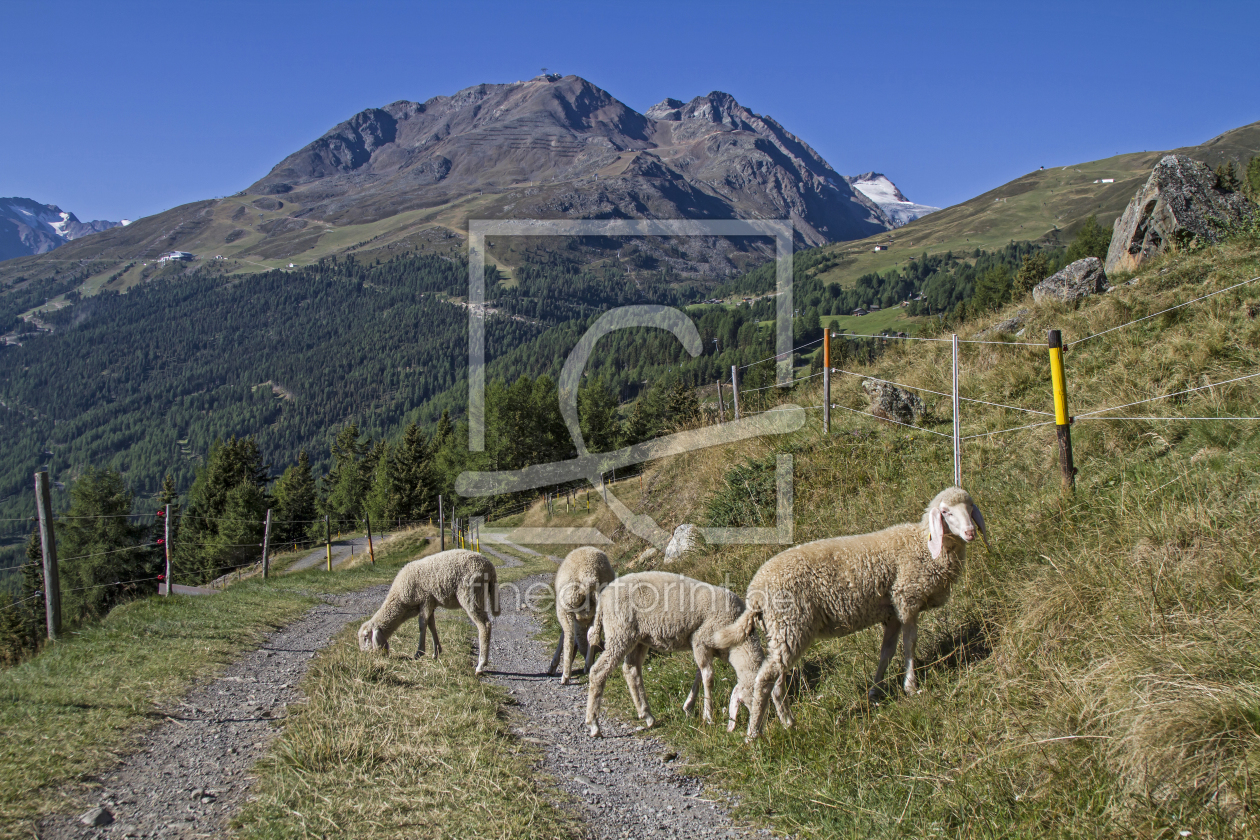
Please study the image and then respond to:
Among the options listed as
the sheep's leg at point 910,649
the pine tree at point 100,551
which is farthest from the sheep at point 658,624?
the pine tree at point 100,551

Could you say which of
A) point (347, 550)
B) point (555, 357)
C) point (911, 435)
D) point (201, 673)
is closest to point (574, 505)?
point (347, 550)

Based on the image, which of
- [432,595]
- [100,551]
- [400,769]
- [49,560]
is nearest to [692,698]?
[400,769]

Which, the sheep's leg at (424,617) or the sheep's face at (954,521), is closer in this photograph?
the sheep's face at (954,521)

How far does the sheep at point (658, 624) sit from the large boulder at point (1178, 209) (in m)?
17.9

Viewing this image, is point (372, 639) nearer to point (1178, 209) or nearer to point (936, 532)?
point (936, 532)

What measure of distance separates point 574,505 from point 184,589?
796 inches

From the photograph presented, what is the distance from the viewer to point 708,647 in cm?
655

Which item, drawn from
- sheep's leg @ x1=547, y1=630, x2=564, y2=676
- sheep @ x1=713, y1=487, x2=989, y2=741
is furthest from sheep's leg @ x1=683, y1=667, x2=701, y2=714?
sheep's leg @ x1=547, y1=630, x2=564, y2=676

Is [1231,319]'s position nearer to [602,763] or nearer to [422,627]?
[602,763]

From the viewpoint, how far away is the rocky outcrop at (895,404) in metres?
14.2

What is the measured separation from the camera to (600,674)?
6742 mm

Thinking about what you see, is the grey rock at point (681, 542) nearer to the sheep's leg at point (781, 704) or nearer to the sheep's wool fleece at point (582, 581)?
the sheep's wool fleece at point (582, 581)

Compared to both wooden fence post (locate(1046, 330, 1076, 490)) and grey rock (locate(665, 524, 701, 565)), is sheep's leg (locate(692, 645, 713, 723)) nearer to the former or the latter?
wooden fence post (locate(1046, 330, 1076, 490))

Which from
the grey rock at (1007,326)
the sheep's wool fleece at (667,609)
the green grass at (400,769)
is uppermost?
the grey rock at (1007,326)
